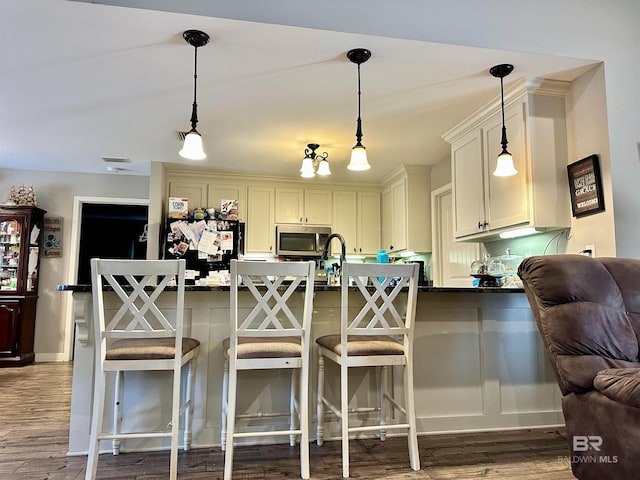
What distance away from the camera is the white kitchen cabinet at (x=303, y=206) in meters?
5.37

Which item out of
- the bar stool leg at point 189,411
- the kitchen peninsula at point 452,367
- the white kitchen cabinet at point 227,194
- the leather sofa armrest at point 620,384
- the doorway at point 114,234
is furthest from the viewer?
the doorway at point 114,234

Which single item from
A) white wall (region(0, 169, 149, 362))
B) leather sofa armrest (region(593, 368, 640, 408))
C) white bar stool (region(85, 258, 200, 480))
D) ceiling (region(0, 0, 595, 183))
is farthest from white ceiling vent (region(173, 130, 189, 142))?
leather sofa armrest (region(593, 368, 640, 408))

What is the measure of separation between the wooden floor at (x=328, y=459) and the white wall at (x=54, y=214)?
279cm

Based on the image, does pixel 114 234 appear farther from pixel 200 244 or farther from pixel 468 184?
pixel 468 184

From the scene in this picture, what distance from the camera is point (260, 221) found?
5.27 meters

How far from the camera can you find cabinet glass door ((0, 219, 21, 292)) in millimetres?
4961

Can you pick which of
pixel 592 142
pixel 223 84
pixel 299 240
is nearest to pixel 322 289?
pixel 223 84

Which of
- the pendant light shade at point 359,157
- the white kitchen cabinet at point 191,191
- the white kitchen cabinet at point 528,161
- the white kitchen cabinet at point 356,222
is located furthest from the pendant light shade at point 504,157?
the white kitchen cabinet at point 191,191

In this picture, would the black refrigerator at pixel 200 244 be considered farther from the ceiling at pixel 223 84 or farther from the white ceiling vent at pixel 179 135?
the white ceiling vent at pixel 179 135

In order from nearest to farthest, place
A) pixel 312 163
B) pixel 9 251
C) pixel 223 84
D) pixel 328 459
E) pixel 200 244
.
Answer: pixel 328 459
pixel 223 84
pixel 312 163
pixel 200 244
pixel 9 251

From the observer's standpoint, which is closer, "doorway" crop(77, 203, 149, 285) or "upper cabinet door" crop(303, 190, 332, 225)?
"upper cabinet door" crop(303, 190, 332, 225)

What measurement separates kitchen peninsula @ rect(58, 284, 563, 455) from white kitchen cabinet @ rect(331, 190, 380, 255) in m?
2.91

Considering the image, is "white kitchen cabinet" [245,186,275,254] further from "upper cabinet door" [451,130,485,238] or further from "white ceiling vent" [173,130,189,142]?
"upper cabinet door" [451,130,485,238]

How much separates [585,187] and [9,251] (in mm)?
5711
